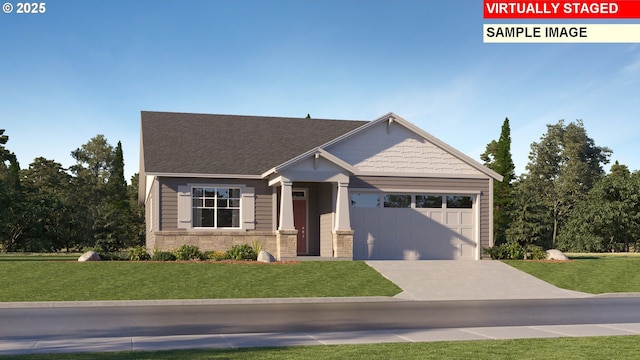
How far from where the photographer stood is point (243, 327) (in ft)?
49.7

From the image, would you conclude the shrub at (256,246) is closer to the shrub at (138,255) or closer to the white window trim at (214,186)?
the white window trim at (214,186)

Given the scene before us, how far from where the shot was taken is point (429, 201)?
32.7 metres

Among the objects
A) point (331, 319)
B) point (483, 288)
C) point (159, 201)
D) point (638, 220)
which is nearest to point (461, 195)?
point (483, 288)

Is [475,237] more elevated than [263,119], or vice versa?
[263,119]

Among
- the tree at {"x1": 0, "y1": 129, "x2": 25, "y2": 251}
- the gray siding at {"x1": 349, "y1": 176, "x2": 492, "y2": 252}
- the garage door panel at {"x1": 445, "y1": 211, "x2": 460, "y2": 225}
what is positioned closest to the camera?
the gray siding at {"x1": 349, "y1": 176, "x2": 492, "y2": 252}

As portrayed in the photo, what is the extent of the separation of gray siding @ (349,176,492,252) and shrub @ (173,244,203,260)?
290 inches

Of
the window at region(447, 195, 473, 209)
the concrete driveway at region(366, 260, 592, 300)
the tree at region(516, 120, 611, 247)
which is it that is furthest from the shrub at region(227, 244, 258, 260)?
the tree at region(516, 120, 611, 247)

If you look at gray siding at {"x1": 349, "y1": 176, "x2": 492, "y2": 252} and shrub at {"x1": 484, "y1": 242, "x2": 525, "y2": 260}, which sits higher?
gray siding at {"x1": 349, "y1": 176, "x2": 492, "y2": 252}

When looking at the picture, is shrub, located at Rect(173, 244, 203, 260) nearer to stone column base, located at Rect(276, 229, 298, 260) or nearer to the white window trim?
the white window trim

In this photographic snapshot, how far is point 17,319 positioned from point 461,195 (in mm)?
21683

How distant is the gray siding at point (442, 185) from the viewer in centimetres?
3177

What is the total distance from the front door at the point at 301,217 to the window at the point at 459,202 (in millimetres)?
6787

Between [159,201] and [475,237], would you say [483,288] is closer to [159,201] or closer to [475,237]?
[475,237]

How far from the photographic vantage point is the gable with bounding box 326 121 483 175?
3200 centimetres
